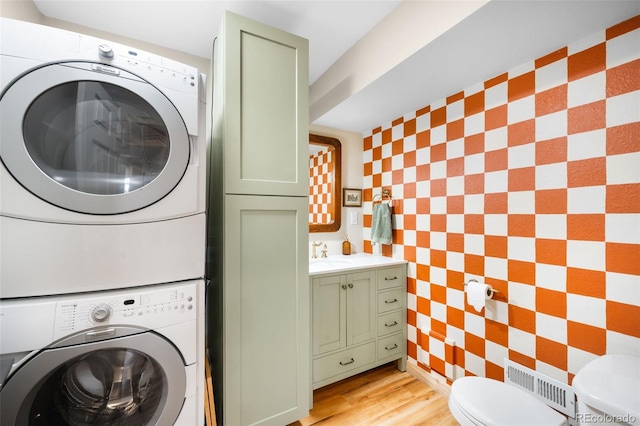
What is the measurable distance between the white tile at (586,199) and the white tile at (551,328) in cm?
56

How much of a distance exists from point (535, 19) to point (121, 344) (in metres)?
2.09

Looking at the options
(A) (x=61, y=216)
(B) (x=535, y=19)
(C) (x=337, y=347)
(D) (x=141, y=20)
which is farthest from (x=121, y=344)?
(B) (x=535, y=19)

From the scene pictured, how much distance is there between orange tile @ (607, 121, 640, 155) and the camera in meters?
1.08

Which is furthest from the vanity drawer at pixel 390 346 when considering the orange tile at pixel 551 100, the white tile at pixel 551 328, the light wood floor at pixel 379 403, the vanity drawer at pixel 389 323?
the orange tile at pixel 551 100

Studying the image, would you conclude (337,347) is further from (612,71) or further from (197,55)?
(197,55)

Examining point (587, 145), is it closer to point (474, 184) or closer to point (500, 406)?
point (474, 184)

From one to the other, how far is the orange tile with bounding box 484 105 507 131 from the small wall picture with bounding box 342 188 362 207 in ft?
4.02

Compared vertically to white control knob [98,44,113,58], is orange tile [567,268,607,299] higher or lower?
lower

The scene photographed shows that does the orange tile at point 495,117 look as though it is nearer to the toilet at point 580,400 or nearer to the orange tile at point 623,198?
the orange tile at point 623,198

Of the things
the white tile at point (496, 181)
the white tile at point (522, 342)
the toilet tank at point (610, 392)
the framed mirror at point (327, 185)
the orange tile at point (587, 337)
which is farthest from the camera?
the framed mirror at point (327, 185)

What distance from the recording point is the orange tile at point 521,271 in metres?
1.39

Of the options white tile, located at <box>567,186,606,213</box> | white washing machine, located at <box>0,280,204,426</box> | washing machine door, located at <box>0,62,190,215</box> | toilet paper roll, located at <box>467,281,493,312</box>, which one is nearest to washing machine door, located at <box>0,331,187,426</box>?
white washing machine, located at <box>0,280,204,426</box>

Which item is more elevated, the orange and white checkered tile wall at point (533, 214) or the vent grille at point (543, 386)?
the orange and white checkered tile wall at point (533, 214)

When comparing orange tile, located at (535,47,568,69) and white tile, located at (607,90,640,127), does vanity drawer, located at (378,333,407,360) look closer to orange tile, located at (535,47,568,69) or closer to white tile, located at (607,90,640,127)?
white tile, located at (607,90,640,127)
